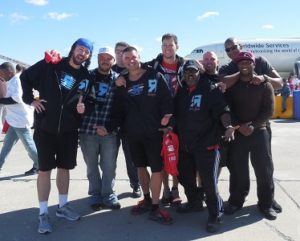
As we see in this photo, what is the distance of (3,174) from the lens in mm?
6504

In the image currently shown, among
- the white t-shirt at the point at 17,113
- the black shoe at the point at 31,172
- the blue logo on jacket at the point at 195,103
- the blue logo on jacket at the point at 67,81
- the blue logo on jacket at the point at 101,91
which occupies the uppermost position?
the blue logo on jacket at the point at 67,81

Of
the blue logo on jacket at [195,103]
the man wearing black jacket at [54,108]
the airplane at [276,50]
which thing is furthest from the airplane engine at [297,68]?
the man wearing black jacket at [54,108]

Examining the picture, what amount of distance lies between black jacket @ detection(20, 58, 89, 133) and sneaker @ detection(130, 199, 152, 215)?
3.90 feet

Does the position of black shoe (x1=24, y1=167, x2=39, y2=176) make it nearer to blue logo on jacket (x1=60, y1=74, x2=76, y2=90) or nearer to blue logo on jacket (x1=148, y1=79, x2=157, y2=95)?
blue logo on jacket (x1=60, y1=74, x2=76, y2=90)

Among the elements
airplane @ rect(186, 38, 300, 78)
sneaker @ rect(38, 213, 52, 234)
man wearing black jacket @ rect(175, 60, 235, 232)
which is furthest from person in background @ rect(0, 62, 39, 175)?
airplane @ rect(186, 38, 300, 78)

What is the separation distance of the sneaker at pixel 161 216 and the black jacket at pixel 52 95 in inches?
50.4

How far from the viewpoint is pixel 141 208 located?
4.59 m

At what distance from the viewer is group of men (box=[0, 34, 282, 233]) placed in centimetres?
410

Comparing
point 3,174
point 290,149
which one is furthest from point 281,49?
point 3,174

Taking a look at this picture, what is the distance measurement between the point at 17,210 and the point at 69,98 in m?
1.59

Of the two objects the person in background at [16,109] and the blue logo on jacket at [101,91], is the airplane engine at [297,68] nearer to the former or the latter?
the person in background at [16,109]

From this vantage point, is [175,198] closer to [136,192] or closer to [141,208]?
[141,208]

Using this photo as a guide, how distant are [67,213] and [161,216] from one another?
1062 mm

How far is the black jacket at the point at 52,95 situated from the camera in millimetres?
4113
